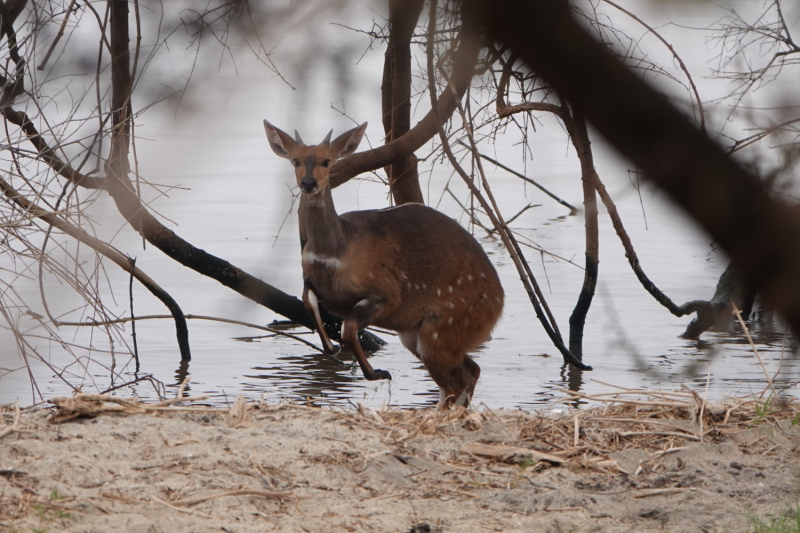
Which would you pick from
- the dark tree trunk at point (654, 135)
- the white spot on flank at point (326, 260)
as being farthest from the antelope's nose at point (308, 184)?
the dark tree trunk at point (654, 135)

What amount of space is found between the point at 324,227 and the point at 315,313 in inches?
20.7

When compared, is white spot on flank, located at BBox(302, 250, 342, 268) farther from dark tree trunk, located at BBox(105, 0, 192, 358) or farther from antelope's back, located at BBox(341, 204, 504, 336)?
dark tree trunk, located at BBox(105, 0, 192, 358)

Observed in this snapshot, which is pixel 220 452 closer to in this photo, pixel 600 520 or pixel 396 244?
pixel 600 520

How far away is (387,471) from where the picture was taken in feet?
12.3

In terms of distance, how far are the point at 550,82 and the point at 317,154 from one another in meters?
5.06

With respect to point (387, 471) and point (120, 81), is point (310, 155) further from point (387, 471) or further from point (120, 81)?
point (120, 81)

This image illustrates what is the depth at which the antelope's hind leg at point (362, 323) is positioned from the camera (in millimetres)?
6055

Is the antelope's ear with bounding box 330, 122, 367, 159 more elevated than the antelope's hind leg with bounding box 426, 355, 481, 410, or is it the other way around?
the antelope's ear with bounding box 330, 122, 367, 159

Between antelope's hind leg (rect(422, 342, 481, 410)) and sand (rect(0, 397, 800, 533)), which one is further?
antelope's hind leg (rect(422, 342, 481, 410))

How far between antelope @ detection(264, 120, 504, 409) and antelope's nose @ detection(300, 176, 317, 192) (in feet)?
0.25

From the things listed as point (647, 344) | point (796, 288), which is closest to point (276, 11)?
point (796, 288)

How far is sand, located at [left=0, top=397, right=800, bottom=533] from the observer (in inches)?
127

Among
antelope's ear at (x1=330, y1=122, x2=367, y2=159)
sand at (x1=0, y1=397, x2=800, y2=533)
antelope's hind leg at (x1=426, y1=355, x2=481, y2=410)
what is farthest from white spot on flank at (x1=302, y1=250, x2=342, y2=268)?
sand at (x1=0, y1=397, x2=800, y2=533)

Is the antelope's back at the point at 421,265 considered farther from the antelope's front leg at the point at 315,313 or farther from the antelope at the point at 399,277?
the antelope's front leg at the point at 315,313
